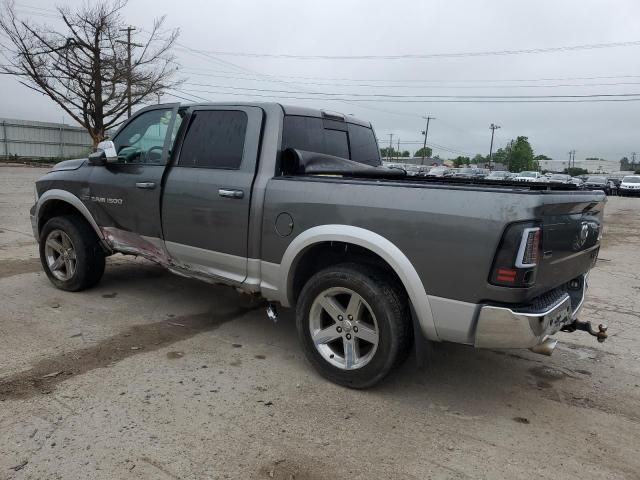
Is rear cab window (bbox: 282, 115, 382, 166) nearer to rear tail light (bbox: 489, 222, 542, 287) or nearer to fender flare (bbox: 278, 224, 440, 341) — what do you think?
fender flare (bbox: 278, 224, 440, 341)

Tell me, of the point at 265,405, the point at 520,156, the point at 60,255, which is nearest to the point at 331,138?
the point at 265,405

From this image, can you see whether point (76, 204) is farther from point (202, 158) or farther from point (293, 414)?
point (293, 414)

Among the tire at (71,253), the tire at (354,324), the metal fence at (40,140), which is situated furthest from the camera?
the metal fence at (40,140)

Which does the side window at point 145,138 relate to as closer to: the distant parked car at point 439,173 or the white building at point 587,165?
the distant parked car at point 439,173

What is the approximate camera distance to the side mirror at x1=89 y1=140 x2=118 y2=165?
4.83 meters

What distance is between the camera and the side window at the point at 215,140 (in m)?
4.13

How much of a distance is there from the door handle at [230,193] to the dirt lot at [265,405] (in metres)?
1.24

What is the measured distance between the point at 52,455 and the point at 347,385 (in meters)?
1.78

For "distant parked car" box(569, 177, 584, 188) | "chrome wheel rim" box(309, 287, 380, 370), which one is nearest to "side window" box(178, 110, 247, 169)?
"chrome wheel rim" box(309, 287, 380, 370)

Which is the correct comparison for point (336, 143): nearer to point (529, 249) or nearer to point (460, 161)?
point (529, 249)

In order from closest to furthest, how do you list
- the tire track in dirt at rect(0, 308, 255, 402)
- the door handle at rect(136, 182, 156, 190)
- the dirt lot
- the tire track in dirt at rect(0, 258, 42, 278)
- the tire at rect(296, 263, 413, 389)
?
the dirt lot < the tire at rect(296, 263, 413, 389) < the tire track in dirt at rect(0, 308, 255, 402) < the door handle at rect(136, 182, 156, 190) < the tire track in dirt at rect(0, 258, 42, 278)

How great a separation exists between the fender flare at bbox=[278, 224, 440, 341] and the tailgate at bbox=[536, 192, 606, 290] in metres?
0.66

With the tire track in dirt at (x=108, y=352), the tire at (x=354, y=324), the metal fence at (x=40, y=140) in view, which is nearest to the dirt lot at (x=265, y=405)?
the tire track in dirt at (x=108, y=352)

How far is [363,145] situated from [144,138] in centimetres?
208
